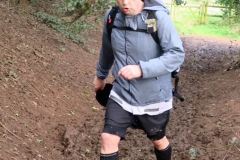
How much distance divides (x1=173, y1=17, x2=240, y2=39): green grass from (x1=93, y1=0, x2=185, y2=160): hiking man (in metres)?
19.5

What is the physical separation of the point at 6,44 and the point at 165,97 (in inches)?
177

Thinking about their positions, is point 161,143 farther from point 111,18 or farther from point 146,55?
point 111,18

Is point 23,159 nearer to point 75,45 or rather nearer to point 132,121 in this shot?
point 132,121

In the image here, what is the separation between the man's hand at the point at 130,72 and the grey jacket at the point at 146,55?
0.14 feet

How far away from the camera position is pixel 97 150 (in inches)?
209

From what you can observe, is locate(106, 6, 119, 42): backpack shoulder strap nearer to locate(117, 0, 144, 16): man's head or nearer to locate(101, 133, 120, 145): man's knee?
locate(117, 0, 144, 16): man's head

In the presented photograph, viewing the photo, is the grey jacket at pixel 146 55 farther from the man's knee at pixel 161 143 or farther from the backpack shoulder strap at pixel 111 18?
the man's knee at pixel 161 143

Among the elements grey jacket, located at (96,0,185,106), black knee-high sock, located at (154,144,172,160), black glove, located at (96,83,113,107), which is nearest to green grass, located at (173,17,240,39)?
black knee-high sock, located at (154,144,172,160)

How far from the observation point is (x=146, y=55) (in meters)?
3.35

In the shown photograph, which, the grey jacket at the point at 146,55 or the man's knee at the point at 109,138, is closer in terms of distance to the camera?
the grey jacket at the point at 146,55

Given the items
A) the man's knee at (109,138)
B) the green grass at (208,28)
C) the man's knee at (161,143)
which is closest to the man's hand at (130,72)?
the man's knee at (109,138)

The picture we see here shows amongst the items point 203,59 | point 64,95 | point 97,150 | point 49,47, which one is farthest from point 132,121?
point 203,59

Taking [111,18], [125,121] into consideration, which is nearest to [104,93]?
[125,121]

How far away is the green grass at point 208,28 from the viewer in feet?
77.0
